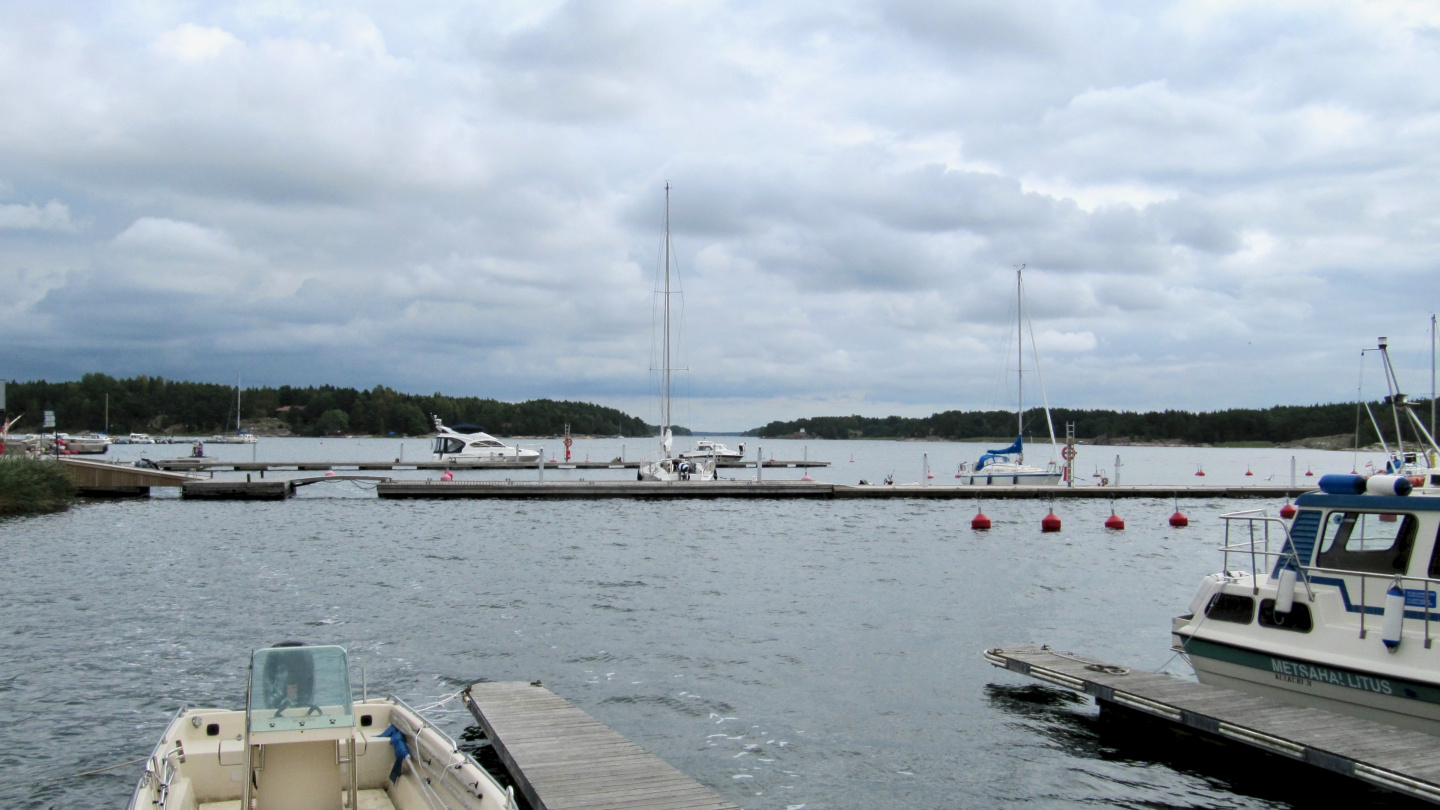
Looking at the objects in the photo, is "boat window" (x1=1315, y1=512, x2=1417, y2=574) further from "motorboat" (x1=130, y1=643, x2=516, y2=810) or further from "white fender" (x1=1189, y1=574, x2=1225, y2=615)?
"motorboat" (x1=130, y1=643, x2=516, y2=810)

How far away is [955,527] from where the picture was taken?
1623 inches

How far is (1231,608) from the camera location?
519 inches

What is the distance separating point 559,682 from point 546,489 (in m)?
34.6

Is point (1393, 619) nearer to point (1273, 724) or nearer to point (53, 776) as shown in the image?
point (1273, 724)

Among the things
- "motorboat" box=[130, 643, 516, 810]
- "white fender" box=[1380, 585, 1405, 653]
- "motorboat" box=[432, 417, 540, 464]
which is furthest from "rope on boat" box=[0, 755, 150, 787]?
"motorboat" box=[432, 417, 540, 464]

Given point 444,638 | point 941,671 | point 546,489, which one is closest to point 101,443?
point 546,489

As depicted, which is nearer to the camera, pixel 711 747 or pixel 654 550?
pixel 711 747

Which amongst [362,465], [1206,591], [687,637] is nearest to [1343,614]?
[1206,591]

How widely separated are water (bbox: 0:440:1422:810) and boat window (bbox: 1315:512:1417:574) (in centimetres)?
285

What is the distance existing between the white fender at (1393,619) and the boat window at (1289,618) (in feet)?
3.01

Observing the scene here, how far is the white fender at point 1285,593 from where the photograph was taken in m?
12.4

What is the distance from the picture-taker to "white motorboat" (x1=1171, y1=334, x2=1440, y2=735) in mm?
11188

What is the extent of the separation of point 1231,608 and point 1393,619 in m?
2.11

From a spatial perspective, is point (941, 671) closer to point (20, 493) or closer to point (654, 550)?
point (654, 550)
